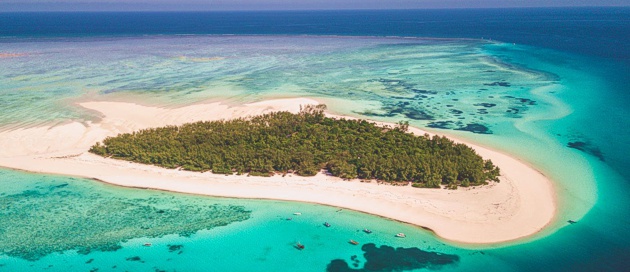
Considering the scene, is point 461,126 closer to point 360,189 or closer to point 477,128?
point 477,128

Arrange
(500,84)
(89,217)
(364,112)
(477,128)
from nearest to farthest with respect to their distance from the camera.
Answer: (89,217)
(477,128)
(364,112)
(500,84)

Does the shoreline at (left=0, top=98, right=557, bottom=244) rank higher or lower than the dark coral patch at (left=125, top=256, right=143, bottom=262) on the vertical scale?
higher

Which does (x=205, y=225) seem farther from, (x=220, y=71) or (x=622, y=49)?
(x=622, y=49)

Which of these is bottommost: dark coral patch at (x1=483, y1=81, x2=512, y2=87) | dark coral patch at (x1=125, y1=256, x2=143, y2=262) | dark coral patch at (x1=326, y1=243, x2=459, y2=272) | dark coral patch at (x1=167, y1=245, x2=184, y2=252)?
dark coral patch at (x1=125, y1=256, x2=143, y2=262)

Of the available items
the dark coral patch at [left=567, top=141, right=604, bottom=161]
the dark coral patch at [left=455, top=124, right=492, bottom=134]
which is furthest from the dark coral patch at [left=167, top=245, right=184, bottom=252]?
the dark coral patch at [left=567, top=141, right=604, bottom=161]

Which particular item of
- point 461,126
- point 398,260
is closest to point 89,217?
point 398,260

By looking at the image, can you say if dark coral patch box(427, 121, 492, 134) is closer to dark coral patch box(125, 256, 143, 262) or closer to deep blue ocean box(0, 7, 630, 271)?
deep blue ocean box(0, 7, 630, 271)
